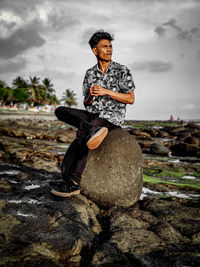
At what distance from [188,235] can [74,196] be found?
1542 millimetres

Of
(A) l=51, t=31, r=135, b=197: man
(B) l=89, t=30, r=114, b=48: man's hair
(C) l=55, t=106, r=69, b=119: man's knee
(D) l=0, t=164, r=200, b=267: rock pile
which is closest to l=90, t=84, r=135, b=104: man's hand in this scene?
(A) l=51, t=31, r=135, b=197: man

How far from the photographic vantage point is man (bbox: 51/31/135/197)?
2.82 meters

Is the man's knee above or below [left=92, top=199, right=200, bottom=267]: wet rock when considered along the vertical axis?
above

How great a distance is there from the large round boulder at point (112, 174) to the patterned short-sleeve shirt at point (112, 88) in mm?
398

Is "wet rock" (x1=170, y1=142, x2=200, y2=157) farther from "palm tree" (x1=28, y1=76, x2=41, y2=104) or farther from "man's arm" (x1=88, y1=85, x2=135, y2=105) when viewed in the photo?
"palm tree" (x1=28, y1=76, x2=41, y2=104)

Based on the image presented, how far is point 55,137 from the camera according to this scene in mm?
10945

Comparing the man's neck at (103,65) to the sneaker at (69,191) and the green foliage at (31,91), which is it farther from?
the green foliage at (31,91)

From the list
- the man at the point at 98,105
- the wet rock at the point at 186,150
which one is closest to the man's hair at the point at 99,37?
the man at the point at 98,105

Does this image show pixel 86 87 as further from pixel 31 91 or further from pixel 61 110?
pixel 31 91

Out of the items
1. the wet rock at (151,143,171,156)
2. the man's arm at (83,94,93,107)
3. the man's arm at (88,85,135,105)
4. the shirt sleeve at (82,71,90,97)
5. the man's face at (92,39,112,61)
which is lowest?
the wet rock at (151,143,171,156)

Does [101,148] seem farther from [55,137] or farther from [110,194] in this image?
[55,137]

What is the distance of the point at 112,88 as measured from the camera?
306 cm

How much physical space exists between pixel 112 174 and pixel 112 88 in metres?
1.30

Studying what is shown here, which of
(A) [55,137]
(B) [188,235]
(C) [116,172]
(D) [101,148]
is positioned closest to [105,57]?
(D) [101,148]
